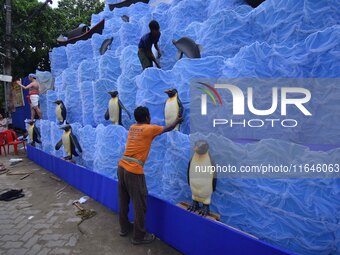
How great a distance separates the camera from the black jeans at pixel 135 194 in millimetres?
2920

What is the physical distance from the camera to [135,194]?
2.93 meters

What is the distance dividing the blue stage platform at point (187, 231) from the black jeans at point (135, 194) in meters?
0.26

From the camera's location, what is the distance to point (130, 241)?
318 centimetres

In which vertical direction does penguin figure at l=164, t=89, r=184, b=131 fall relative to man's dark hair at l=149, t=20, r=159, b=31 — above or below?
below

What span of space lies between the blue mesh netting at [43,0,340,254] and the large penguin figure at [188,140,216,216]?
6.1 inches

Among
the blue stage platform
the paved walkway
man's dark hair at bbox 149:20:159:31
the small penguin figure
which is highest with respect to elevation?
man's dark hair at bbox 149:20:159:31

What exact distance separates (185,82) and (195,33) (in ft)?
4.45

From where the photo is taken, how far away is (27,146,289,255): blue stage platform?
2325mm

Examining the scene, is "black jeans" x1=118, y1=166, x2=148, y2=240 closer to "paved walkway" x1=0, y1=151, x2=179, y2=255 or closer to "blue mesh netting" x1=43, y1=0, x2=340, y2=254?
"paved walkway" x1=0, y1=151, x2=179, y2=255

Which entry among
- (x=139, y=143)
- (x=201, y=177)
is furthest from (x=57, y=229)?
(x=201, y=177)

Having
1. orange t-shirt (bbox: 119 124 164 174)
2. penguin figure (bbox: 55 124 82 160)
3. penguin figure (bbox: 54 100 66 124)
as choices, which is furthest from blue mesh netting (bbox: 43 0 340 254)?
penguin figure (bbox: 54 100 66 124)

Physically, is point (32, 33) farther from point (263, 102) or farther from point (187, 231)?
point (187, 231)

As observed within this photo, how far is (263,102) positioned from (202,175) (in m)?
1.34

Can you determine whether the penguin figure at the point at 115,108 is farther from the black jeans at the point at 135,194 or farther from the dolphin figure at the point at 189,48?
the black jeans at the point at 135,194
